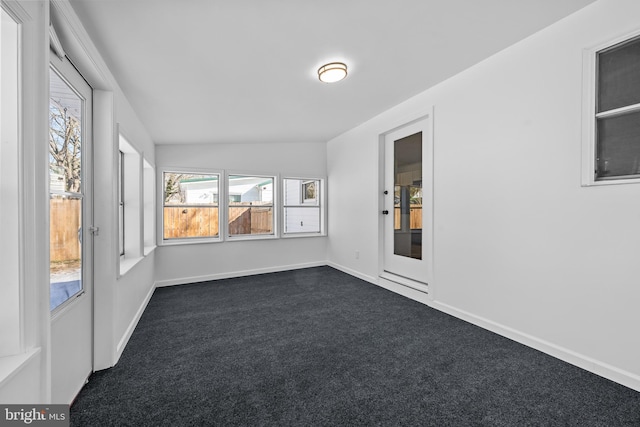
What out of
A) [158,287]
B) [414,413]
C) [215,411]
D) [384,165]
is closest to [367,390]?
[414,413]

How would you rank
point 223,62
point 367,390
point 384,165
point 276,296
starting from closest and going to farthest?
1. point 367,390
2. point 223,62
3. point 276,296
4. point 384,165

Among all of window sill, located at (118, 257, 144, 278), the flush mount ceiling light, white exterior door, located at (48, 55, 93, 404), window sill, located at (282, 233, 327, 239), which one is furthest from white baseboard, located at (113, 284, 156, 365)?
the flush mount ceiling light

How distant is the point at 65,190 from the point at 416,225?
3314 mm

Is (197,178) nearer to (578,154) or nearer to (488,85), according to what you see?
(488,85)

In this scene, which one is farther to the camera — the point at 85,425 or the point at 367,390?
the point at 367,390

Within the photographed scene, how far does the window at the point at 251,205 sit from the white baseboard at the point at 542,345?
2.75m

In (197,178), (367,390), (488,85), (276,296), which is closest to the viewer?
(367,390)

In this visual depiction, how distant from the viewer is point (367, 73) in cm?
273

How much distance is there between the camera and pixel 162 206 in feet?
14.0

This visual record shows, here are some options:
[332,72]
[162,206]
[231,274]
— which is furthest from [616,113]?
[162,206]

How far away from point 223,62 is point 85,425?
244cm

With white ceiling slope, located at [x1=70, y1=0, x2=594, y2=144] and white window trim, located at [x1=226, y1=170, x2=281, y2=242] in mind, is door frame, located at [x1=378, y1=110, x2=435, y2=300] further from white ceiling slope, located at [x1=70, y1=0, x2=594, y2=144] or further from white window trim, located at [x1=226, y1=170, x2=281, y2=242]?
white window trim, located at [x1=226, y1=170, x2=281, y2=242]

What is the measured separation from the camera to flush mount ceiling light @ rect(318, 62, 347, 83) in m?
2.47

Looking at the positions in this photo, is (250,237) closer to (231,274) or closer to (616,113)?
(231,274)
